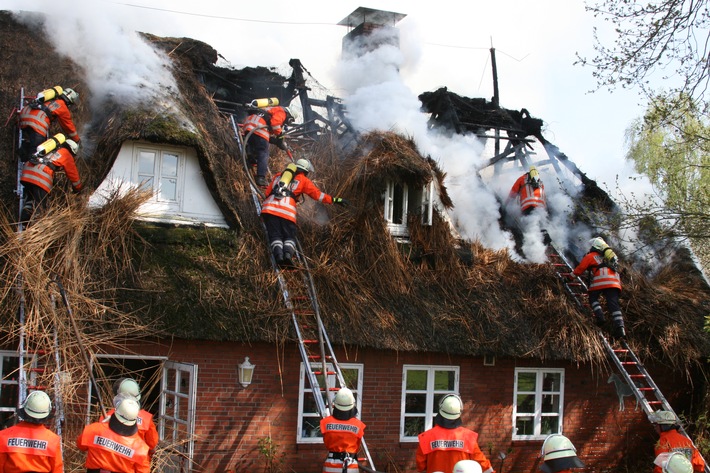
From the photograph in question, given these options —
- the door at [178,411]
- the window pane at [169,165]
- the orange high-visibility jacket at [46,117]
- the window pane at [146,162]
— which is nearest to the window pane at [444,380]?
the door at [178,411]

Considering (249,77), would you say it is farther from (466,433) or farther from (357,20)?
(466,433)

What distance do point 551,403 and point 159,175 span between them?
293 inches

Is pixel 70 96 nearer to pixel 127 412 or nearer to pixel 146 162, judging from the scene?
pixel 146 162

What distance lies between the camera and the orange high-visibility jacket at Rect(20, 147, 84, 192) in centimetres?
1082

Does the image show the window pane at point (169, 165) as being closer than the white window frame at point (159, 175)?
No

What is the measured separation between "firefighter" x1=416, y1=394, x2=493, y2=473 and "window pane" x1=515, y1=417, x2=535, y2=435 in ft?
18.8

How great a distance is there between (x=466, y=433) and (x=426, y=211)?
6.34m

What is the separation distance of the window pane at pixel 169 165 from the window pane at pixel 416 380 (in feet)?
15.7

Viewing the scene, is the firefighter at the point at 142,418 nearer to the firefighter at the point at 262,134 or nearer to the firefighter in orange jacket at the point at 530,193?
the firefighter at the point at 262,134

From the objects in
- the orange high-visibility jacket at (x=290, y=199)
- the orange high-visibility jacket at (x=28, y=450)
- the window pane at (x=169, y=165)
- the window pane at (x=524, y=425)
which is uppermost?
the window pane at (x=169, y=165)

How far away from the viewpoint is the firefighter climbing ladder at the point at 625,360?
12188 millimetres

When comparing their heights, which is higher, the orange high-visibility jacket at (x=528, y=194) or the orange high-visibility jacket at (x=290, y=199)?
the orange high-visibility jacket at (x=528, y=194)

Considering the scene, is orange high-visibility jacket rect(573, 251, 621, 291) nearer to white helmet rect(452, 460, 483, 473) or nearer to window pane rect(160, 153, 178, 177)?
A: window pane rect(160, 153, 178, 177)

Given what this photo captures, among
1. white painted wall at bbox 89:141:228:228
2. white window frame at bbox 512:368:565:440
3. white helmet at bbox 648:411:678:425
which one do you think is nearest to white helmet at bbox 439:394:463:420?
white helmet at bbox 648:411:678:425
